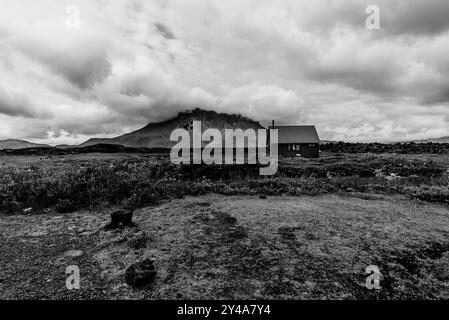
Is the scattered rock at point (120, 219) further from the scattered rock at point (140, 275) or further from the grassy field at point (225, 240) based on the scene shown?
the scattered rock at point (140, 275)

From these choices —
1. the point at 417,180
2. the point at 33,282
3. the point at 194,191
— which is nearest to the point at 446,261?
the point at 33,282

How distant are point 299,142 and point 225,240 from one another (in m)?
46.8

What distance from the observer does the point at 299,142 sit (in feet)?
170

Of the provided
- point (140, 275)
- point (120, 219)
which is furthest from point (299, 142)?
point (140, 275)

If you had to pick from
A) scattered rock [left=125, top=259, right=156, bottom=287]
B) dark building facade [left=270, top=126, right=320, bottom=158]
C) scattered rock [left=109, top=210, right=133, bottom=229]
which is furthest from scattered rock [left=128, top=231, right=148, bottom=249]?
dark building facade [left=270, top=126, right=320, bottom=158]

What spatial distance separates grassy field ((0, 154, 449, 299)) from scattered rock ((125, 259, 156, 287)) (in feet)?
0.44

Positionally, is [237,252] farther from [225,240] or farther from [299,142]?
[299,142]

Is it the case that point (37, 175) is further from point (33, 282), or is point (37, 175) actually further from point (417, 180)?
point (417, 180)

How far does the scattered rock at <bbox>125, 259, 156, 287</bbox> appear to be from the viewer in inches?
205

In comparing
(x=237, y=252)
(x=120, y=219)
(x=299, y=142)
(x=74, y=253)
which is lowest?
(x=74, y=253)

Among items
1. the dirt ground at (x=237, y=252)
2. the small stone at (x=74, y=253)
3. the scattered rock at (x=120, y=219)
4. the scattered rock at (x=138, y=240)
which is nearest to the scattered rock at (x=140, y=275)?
the dirt ground at (x=237, y=252)

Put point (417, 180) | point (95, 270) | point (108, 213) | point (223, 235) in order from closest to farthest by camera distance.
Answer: point (95, 270) < point (223, 235) < point (108, 213) < point (417, 180)

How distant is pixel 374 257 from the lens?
20.5ft

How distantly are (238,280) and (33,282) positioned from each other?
404 centimetres
